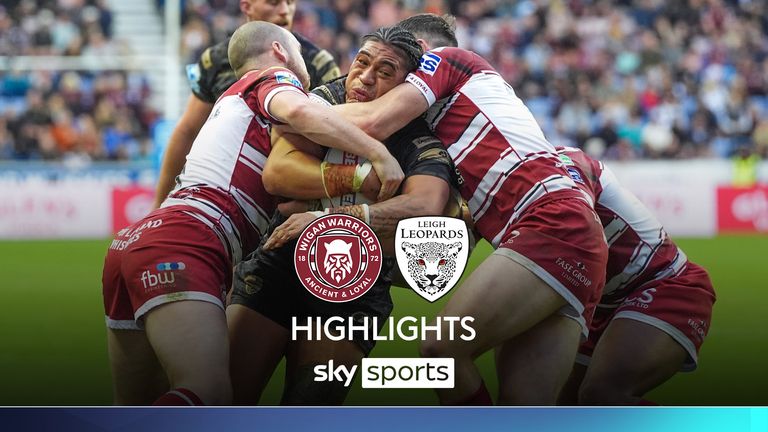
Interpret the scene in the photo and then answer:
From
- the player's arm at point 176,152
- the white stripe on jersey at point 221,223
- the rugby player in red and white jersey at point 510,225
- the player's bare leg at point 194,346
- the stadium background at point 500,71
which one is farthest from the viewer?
the stadium background at point 500,71

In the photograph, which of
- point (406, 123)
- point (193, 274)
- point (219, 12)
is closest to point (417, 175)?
point (406, 123)

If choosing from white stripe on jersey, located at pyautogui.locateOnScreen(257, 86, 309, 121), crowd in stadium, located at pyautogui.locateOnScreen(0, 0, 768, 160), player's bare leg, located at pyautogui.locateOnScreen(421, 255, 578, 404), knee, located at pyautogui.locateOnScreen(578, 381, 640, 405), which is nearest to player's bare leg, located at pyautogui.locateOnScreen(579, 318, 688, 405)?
knee, located at pyautogui.locateOnScreen(578, 381, 640, 405)

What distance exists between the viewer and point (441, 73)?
256 cm

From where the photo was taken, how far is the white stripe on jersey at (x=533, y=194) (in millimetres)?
2527

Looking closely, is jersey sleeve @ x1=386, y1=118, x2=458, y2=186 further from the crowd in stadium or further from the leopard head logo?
the crowd in stadium

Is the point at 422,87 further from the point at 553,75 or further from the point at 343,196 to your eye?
the point at 553,75

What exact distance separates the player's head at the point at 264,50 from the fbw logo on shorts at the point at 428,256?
675 mm

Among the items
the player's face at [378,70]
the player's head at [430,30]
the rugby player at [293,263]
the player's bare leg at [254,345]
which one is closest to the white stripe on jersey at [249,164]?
the rugby player at [293,263]

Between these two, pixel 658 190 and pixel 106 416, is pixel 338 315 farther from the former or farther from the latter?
pixel 658 190

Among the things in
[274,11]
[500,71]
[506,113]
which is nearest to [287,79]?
[506,113]

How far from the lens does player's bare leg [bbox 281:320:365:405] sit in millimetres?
2293

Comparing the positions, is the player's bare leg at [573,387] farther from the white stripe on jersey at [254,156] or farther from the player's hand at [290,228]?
the white stripe on jersey at [254,156]

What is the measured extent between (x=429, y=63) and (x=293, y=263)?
1.96 feet

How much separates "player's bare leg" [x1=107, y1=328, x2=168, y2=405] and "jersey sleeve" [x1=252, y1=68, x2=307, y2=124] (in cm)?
65
